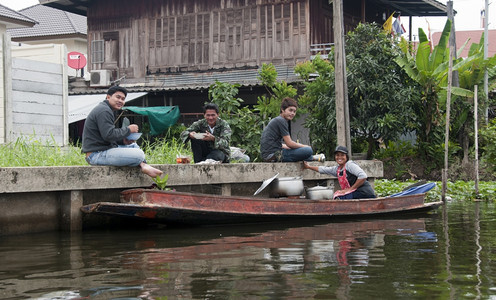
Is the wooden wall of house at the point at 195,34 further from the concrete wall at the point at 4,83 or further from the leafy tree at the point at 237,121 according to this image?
the concrete wall at the point at 4,83

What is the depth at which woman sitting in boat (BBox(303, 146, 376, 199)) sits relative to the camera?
9.72 meters

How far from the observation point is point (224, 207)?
8.59 meters

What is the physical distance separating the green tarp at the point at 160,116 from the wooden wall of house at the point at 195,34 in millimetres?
2182

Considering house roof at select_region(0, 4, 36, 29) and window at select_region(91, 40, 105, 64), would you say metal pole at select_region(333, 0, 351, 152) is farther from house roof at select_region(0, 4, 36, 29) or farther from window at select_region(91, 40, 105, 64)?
window at select_region(91, 40, 105, 64)

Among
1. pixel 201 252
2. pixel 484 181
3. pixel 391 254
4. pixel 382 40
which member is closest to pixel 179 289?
pixel 201 252

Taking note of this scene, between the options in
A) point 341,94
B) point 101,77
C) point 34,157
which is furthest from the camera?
point 101,77

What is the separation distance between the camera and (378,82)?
17.0m

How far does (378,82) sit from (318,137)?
6.79ft

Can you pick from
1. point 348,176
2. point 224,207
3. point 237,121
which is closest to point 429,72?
point 237,121

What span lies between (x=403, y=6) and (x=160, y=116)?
32.1 ft

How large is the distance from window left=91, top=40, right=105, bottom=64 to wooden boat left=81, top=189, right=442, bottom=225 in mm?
14696

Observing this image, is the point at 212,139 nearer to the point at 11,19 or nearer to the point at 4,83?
the point at 4,83

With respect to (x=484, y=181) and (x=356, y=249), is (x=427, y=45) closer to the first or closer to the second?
(x=484, y=181)

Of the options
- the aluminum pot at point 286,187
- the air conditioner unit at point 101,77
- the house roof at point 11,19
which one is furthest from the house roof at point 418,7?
the aluminum pot at point 286,187
